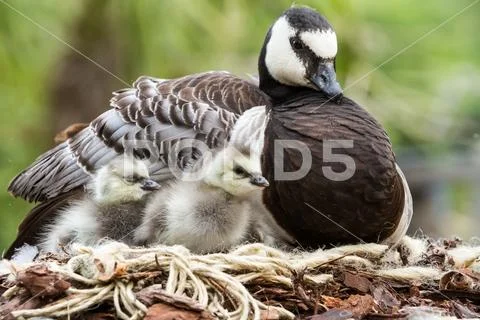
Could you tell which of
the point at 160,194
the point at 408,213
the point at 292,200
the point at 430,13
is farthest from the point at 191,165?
the point at 430,13

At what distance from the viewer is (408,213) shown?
3.79 meters

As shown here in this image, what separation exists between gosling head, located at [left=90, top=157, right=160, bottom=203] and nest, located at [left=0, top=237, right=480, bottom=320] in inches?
10.8

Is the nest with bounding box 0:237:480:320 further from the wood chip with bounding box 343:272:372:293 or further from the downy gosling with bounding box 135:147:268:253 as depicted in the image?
the downy gosling with bounding box 135:147:268:253

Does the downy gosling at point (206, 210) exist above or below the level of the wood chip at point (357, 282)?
above

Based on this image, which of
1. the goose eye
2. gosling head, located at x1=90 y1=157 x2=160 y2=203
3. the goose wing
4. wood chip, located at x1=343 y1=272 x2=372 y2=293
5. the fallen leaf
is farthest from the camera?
the goose eye

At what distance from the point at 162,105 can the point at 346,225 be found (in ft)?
2.69

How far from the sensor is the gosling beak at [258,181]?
10.9ft

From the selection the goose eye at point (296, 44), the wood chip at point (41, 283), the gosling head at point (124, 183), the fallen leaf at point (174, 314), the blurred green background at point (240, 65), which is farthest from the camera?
the blurred green background at point (240, 65)

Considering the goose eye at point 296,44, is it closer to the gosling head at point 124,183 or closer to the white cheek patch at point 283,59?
A: the white cheek patch at point 283,59

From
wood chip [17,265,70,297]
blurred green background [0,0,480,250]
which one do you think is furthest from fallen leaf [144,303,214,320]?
blurred green background [0,0,480,250]

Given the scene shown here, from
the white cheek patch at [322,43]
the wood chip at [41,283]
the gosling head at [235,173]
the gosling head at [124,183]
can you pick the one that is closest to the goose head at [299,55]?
the white cheek patch at [322,43]

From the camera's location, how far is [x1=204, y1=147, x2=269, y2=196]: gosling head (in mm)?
3340

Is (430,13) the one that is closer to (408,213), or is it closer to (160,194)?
(408,213)

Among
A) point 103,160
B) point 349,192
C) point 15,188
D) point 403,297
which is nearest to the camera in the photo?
point 403,297
